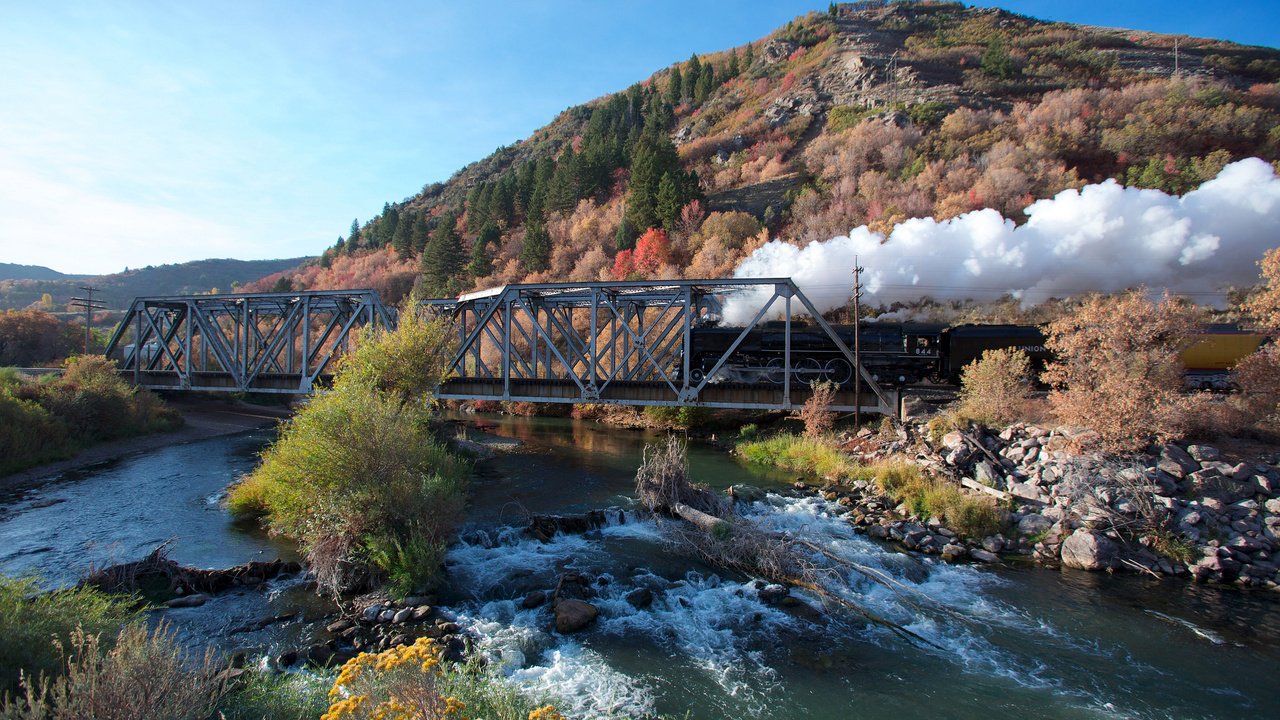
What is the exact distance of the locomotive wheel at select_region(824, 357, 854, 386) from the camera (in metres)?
28.6

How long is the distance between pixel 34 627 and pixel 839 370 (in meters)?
28.3

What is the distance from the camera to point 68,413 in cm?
2986

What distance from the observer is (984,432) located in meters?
20.4

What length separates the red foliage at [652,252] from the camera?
200ft

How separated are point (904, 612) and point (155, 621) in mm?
16225

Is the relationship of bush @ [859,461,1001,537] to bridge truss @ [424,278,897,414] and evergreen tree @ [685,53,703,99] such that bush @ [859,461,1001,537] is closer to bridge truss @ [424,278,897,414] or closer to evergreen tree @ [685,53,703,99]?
bridge truss @ [424,278,897,414]

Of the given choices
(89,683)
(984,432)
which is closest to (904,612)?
(984,432)

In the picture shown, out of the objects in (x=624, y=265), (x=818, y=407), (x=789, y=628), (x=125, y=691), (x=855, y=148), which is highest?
(x=855, y=148)

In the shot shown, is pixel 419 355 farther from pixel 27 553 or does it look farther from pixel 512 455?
pixel 27 553

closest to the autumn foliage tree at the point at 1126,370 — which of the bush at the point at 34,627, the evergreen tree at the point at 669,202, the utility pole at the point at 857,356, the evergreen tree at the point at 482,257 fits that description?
the utility pole at the point at 857,356

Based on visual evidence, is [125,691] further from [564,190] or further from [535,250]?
[564,190]

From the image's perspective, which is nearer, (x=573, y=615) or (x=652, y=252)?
(x=573, y=615)

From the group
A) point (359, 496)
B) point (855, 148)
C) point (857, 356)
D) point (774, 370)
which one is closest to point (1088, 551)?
point (857, 356)

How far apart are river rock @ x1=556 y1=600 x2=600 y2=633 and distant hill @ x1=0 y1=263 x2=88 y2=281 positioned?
220205 mm
